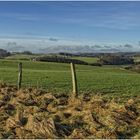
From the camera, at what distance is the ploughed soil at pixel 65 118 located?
1488cm

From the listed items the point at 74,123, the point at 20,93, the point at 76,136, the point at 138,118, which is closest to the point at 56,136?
the point at 76,136

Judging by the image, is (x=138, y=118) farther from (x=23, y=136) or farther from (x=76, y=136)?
(x=23, y=136)

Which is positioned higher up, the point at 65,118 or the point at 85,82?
the point at 65,118

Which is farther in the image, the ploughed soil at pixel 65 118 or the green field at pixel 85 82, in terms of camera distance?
the green field at pixel 85 82

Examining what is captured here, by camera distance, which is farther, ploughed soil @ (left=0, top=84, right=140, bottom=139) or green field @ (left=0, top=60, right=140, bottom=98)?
green field @ (left=0, top=60, right=140, bottom=98)

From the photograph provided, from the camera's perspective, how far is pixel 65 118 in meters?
17.4

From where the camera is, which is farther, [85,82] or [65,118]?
[85,82]

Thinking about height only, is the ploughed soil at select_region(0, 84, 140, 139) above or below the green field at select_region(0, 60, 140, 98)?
above

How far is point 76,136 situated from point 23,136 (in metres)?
1.77

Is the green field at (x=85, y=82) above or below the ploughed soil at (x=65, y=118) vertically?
below

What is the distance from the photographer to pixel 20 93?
2328cm

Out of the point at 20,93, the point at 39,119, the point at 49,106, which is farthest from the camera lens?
the point at 20,93

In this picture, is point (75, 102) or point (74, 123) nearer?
point (74, 123)

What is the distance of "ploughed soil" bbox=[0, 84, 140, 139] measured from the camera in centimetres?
1488
